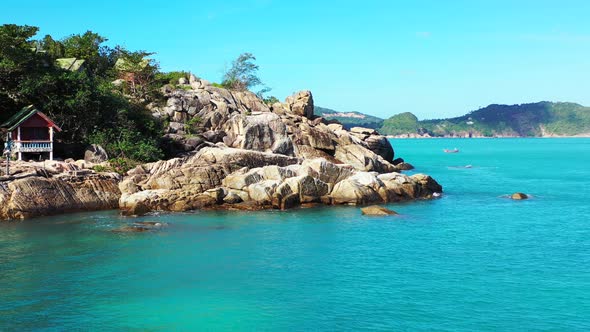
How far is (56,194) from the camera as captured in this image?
40500mm

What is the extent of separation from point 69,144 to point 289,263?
3082cm

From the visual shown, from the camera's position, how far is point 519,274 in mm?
26438

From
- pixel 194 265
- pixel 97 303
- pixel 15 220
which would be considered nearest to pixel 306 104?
pixel 15 220

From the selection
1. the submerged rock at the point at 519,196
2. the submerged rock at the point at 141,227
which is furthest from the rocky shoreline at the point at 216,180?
the submerged rock at the point at 519,196

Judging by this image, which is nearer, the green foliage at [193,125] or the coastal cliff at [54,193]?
the coastal cliff at [54,193]

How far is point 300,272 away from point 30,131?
31.2m

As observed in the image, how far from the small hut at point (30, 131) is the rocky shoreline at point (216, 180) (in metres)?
3.86

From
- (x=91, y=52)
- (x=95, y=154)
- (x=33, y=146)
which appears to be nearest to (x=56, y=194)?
(x=33, y=146)

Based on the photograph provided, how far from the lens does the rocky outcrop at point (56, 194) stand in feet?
125

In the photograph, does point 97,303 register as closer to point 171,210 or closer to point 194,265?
point 194,265

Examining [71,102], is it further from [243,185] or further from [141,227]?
[141,227]

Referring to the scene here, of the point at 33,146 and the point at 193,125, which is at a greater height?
the point at 193,125

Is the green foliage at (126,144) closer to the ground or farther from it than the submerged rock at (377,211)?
farther from it

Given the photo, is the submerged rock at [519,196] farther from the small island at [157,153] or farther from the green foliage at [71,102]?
the green foliage at [71,102]
